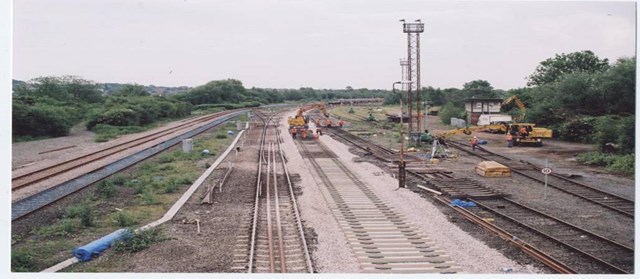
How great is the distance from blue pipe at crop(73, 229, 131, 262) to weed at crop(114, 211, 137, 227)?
1258mm

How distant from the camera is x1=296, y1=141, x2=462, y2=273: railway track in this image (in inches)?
410

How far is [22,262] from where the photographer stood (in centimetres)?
1052

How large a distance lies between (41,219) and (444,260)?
9822 millimetres

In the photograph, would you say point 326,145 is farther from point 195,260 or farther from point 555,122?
point 195,260

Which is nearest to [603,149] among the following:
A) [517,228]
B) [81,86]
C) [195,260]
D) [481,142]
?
[481,142]

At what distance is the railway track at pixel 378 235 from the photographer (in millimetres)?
10406

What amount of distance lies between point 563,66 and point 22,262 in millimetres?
49392

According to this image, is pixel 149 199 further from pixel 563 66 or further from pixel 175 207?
pixel 563 66

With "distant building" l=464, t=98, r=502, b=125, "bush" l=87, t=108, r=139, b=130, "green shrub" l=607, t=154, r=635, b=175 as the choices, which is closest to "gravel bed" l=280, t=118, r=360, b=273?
"green shrub" l=607, t=154, r=635, b=175

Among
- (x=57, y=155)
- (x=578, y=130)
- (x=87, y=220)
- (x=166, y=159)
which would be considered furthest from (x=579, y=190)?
(x=57, y=155)

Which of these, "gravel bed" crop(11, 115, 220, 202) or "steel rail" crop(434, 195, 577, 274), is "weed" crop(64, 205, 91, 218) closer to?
"gravel bed" crop(11, 115, 220, 202)

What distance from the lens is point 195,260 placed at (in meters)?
10.8

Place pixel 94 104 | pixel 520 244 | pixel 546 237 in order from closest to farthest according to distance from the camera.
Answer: pixel 520 244, pixel 546 237, pixel 94 104

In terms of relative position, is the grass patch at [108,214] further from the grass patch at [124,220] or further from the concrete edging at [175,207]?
the concrete edging at [175,207]
